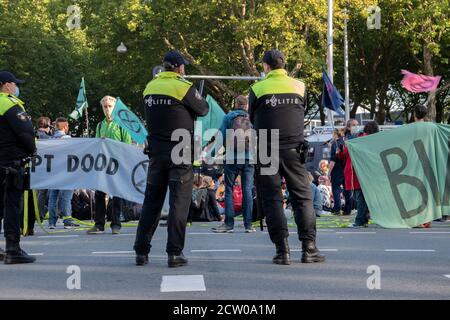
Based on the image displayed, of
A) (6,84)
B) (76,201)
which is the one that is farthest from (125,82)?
(6,84)

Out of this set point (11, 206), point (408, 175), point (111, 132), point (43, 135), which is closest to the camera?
point (11, 206)

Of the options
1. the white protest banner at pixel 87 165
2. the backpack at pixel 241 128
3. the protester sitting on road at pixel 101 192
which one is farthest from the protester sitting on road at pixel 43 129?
the backpack at pixel 241 128

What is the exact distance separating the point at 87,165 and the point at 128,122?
1.08 meters

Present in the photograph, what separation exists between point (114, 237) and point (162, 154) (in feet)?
12.9

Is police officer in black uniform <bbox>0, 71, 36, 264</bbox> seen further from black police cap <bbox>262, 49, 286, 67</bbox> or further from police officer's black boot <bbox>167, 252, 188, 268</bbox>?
black police cap <bbox>262, 49, 286, 67</bbox>

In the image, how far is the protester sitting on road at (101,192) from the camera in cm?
1416

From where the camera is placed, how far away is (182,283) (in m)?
8.28

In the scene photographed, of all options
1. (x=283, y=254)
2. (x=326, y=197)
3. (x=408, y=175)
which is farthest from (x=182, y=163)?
(x=326, y=197)

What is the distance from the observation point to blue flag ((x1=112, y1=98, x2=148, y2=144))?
52.3 ft

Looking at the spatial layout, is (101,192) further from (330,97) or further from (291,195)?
(330,97)

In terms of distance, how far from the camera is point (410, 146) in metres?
14.4

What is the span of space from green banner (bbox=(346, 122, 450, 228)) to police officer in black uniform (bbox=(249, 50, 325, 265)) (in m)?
4.57

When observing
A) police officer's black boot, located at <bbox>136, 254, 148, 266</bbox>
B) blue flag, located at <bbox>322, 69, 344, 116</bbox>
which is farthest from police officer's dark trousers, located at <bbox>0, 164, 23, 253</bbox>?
blue flag, located at <bbox>322, 69, 344, 116</bbox>
